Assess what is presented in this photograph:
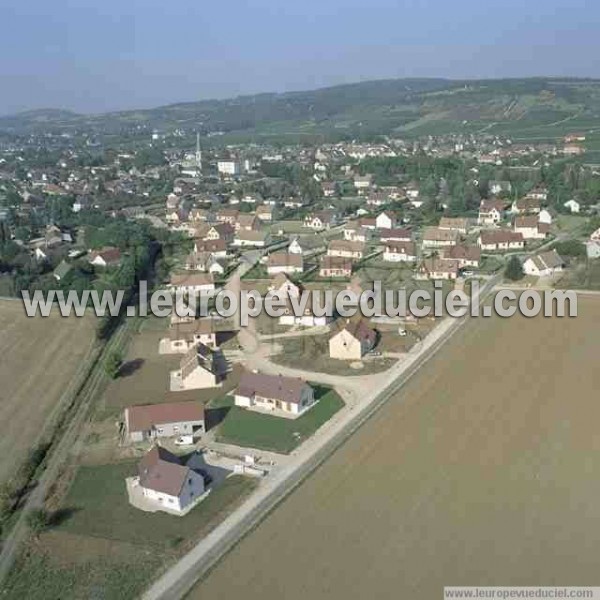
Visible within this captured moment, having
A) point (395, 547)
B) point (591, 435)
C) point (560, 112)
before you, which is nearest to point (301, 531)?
point (395, 547)

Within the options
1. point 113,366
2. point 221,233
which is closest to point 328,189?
point 221,233

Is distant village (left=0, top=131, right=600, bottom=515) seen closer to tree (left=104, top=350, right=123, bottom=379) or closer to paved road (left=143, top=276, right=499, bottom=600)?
paved road (left=143, top=276, right=499, bottom=600)

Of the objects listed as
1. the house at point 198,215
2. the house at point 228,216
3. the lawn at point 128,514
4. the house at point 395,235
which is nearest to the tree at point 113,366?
the lawn at point 128,514

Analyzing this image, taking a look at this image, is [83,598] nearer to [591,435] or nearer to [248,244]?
[591,435]

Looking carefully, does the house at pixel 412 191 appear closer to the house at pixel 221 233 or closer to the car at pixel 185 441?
the house at pixel 221 233

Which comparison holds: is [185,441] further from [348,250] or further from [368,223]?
[368,223]

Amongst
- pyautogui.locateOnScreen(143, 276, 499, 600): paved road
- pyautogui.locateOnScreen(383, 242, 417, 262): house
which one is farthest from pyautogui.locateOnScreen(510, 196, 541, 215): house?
pyautogui.locateOnScreen(143, 276, 499, 600): paved road
